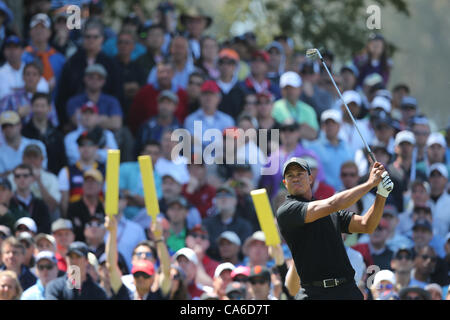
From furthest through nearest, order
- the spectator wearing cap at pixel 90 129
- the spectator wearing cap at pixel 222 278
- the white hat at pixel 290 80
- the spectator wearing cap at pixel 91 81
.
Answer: the white hat at pixel 290 80, the spectator wearing cap at pixel 91 81, the spectator wearing cap at pixel 90 129, the spectator wearing cap at pixel 222 278

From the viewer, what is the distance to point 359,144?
1428 cm

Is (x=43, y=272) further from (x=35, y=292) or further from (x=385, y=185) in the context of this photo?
(x=385, y=185)

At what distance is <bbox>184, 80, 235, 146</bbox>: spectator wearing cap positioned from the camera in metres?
13.6

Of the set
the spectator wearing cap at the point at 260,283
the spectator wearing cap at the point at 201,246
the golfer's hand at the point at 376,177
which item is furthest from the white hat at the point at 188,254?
the golfer's hand at the point at 376,177

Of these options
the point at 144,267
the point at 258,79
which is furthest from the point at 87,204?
the point at 258,79

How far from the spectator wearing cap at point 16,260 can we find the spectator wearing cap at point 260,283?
222 cm

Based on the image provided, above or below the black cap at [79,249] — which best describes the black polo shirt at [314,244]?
below

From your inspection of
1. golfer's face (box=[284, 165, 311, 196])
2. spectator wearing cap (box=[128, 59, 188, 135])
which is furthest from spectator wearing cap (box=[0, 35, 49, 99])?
golfer's face (box=[284, 165, 311, 196])

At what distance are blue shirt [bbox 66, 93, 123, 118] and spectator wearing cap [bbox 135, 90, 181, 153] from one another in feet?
1.29

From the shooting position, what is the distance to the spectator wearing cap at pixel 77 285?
10086 mm

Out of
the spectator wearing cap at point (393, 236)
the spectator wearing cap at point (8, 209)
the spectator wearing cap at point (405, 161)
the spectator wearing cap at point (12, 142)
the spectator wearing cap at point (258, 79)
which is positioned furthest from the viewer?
the spectator wearing cap at point (258, 79)

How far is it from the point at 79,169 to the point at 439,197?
451 centimetres

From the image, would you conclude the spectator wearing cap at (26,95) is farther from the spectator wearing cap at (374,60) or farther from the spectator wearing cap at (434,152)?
the spectator wearing cap at (374,60)
